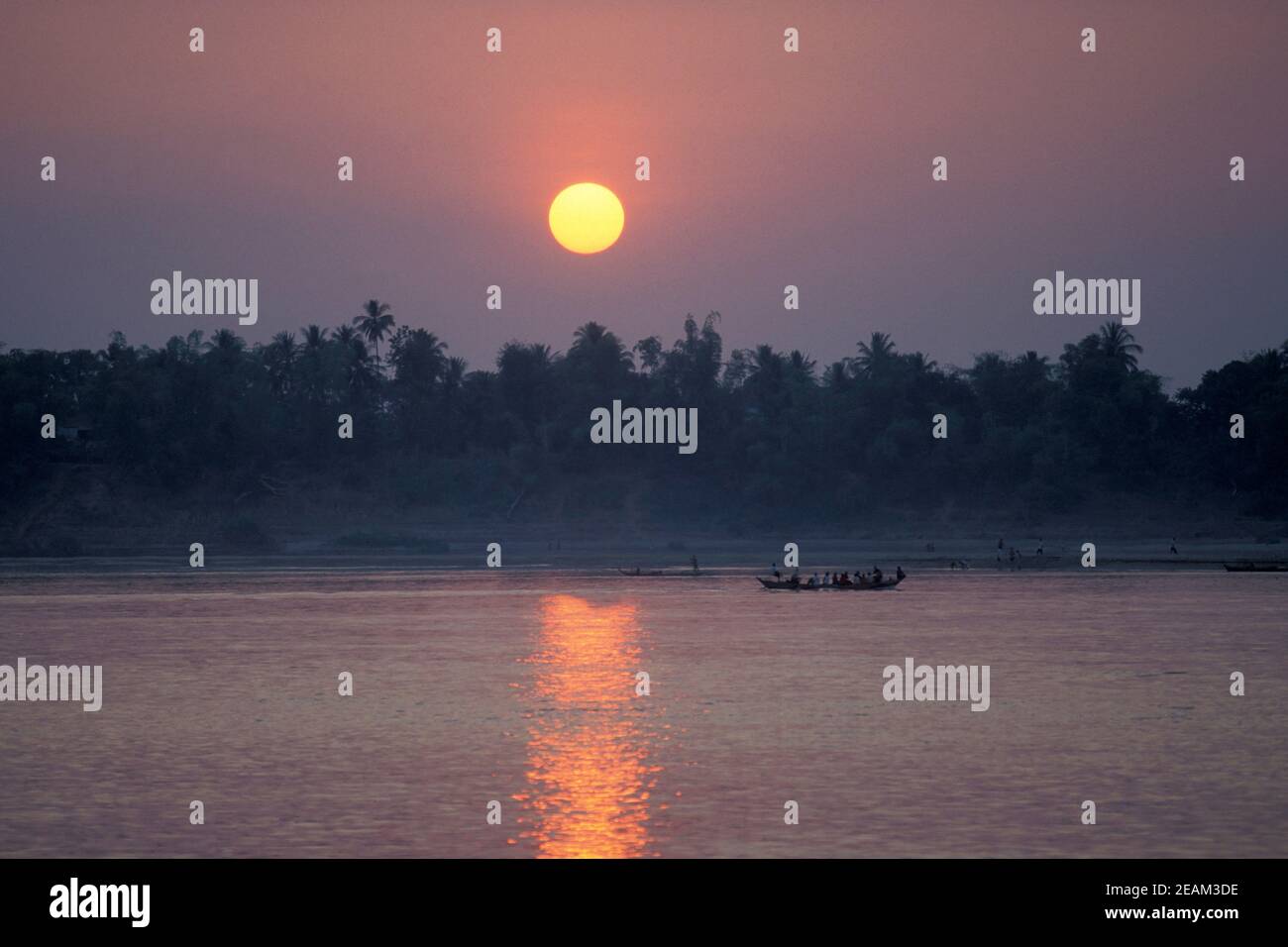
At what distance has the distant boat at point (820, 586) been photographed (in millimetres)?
82750

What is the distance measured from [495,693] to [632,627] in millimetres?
21915

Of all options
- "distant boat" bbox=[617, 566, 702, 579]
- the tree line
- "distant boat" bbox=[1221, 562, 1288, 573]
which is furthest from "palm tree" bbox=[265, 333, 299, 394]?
"distant boat" bbox=[1221, 562, 1288, 573]

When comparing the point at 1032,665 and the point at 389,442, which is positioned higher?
the point at 389,442

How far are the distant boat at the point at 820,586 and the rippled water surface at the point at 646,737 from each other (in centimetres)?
1302

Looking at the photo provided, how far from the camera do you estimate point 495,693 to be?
4181 cm

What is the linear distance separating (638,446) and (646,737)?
118208mm

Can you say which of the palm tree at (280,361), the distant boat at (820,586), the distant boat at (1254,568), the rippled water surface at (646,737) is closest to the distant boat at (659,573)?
the distant boat at (820,586)

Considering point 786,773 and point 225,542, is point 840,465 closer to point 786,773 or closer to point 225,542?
point 225,542

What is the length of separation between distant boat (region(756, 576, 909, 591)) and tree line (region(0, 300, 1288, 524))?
5139 centimetres

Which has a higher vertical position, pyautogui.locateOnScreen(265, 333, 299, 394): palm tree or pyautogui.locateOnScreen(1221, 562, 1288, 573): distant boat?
pyautogui.locateOnScreen(265, 333, 299, 394): palm tree

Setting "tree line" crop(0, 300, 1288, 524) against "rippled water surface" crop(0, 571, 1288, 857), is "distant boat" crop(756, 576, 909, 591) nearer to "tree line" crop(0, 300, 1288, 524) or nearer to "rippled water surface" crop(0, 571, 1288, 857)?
"rippled water surface" crop(0, 571, 1288, 857)

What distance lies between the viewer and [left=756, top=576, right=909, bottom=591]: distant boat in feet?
271

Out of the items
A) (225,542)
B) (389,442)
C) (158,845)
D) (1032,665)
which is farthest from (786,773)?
(389,442)
